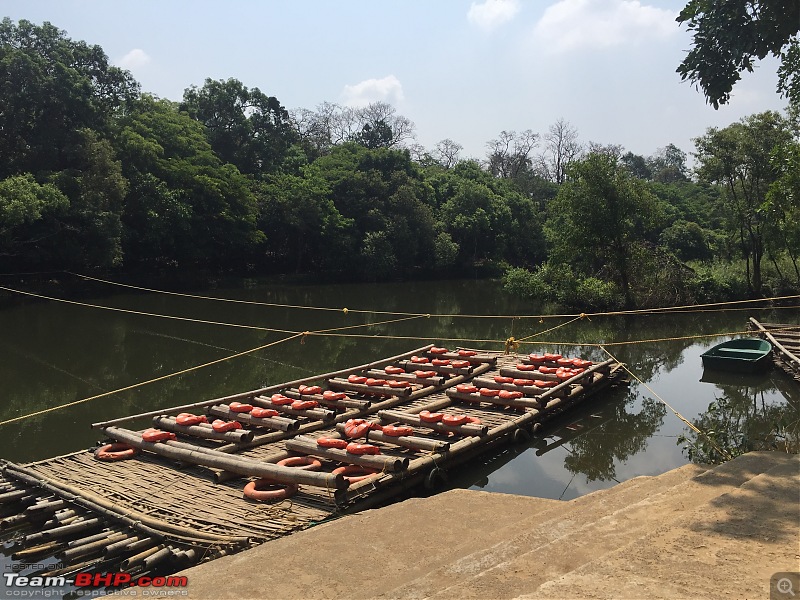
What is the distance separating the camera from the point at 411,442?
7.57m

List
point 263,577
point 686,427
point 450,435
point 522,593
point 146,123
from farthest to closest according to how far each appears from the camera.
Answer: point 146,123
point 686,427
point 450,435
point 263,577
point 522,593

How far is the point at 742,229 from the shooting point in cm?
2508

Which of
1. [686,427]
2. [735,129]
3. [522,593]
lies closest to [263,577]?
[522,593]

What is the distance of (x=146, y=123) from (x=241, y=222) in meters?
6.61

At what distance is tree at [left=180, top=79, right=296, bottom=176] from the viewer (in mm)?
36344

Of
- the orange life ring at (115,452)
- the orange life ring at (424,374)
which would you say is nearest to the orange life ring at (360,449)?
the orange life ring at (115,452)

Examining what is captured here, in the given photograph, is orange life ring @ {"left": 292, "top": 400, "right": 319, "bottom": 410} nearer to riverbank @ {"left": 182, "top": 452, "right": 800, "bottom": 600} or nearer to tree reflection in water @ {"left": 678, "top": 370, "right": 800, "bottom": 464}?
riverbank @ {"left": 182, "top": 452, "right": 800, "bottom": 600}

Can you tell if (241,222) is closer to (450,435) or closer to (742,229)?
(742,229)

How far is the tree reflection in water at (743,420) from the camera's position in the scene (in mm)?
6871

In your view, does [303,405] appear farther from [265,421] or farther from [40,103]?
[40,103]

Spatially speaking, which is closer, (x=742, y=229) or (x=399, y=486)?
(x=399, y=486)

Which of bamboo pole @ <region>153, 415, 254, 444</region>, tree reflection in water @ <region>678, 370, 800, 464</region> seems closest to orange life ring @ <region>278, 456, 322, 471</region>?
bamboo pole @ <region>153, 415, 254, 444</region>

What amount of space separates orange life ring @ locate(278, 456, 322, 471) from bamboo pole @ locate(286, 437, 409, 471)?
8 centimetres

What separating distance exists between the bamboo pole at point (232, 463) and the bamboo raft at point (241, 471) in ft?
0.05
